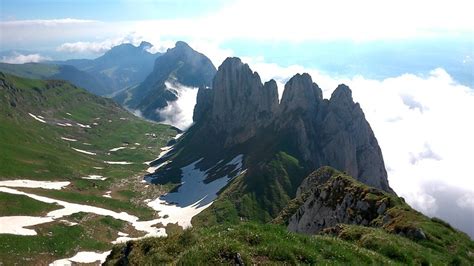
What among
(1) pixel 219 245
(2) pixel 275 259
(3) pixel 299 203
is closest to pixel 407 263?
(2) pixel 275 259

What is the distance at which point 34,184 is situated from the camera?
498 ft

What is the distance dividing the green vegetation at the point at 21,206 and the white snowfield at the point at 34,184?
1718cm

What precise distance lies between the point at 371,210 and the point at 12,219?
9524 centimetres

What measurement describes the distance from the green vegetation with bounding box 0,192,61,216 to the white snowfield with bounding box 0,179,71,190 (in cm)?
1718

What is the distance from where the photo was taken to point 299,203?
86.3m

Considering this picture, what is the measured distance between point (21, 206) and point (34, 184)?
35272 millimetres

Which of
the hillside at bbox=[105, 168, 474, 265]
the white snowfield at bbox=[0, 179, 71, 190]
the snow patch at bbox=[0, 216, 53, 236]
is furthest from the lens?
the white snowfield at bbox=[0, 179, 71, 190]

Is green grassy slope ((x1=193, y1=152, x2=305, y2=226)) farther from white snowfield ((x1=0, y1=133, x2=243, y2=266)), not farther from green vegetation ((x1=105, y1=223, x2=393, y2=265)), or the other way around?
green vegetation ((x1=105, y1=223, x2=393, y2=265))

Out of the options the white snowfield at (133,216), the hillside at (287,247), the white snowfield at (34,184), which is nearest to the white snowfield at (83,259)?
the white snowfield at (133,216)

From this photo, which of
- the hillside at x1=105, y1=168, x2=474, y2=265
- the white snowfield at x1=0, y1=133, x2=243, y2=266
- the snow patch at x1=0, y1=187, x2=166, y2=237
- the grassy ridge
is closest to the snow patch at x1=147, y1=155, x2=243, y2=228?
the white snowfield at x1=0, y1=133, x2=243, y2=266

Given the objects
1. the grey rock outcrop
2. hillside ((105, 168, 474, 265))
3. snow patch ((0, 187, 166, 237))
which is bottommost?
snow patch ((0, 187, 166, 237))

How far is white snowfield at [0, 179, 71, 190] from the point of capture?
140500 millimetres

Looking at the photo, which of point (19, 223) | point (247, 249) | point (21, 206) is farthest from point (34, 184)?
point (247, 249)

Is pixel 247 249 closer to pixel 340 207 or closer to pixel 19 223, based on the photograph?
pixel 340 207
